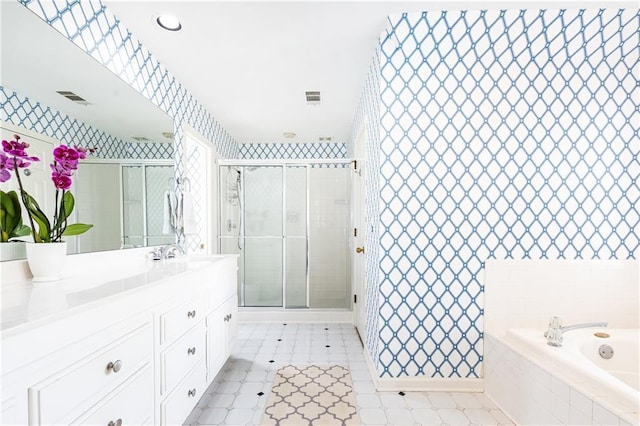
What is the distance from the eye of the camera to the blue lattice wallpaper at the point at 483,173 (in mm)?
1939

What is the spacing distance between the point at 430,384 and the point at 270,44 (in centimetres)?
249

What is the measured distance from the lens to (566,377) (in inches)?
55.4

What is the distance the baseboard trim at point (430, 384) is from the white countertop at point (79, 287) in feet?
4.55

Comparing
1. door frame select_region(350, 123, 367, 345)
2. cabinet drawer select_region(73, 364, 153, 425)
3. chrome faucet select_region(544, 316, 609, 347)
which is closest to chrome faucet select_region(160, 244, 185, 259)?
cabinet drawer select_region(73, 364, 153, 425)

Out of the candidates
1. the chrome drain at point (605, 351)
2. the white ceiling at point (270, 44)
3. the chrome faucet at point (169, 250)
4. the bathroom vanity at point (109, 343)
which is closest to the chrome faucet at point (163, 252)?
the chrome faucet at point (169, 250)

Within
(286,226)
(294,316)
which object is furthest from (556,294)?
(286,226)

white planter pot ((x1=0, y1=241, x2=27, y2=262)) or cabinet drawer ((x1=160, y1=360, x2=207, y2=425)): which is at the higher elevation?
white planter pot ((x1=0, y1=241, x2=27, y2=262))

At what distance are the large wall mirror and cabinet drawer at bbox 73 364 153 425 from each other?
0.75 metres

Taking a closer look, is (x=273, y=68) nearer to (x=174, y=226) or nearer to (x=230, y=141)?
(x=174, y=226)

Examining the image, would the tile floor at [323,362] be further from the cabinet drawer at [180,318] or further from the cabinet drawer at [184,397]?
the cabinet drawer at [180,318]

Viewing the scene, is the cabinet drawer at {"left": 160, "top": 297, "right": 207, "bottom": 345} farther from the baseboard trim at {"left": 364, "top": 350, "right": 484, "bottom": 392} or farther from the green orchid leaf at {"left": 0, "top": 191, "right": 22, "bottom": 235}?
the baseboard trim at {"left": 364, "top": 350, "right": 484, "bottom": 392}

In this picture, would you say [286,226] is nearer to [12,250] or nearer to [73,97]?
[73,97]

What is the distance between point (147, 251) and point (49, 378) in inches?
52.7

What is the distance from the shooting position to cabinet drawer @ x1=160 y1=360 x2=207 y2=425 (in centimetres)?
132
